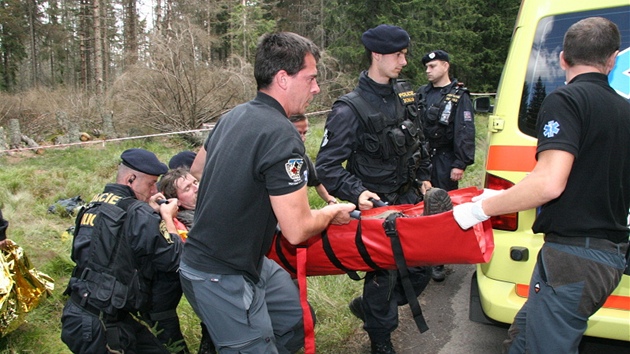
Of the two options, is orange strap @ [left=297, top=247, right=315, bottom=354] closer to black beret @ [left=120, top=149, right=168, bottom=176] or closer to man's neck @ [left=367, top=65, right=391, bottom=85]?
black beret @ [left=120, top=149, right=168, bottom=176]

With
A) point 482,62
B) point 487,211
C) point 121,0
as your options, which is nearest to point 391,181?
point 487,211

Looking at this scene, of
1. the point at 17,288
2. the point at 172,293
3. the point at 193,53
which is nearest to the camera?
the point at 172,293

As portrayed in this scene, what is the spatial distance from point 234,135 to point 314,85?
0.46m

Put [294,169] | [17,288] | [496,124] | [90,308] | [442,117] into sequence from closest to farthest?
[294,169], [90,308], [496,124], [17,288], [442,117]

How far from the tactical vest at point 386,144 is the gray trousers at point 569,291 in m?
1.38

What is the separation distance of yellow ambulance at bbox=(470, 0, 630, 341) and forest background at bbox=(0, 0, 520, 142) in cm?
1138

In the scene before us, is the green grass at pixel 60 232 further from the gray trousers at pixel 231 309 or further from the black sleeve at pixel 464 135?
the black sleeve at pixel 464 135

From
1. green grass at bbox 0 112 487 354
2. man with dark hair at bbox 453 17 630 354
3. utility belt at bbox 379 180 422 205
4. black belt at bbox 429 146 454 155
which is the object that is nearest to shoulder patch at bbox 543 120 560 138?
man with dark hair at bbox 453 17 630 354

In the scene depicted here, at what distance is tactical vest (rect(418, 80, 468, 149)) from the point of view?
496cm

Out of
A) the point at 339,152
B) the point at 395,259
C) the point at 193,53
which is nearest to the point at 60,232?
the point at 339,152

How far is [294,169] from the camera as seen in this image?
1.92 meters

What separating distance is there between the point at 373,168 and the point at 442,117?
1.87 m

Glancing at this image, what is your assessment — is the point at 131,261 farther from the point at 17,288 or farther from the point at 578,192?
the point at 578,192

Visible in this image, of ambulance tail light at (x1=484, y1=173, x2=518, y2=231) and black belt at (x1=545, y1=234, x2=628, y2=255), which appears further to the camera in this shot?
ambulance tail light at (x1=484, y1=173, x2=518, y2=231)
